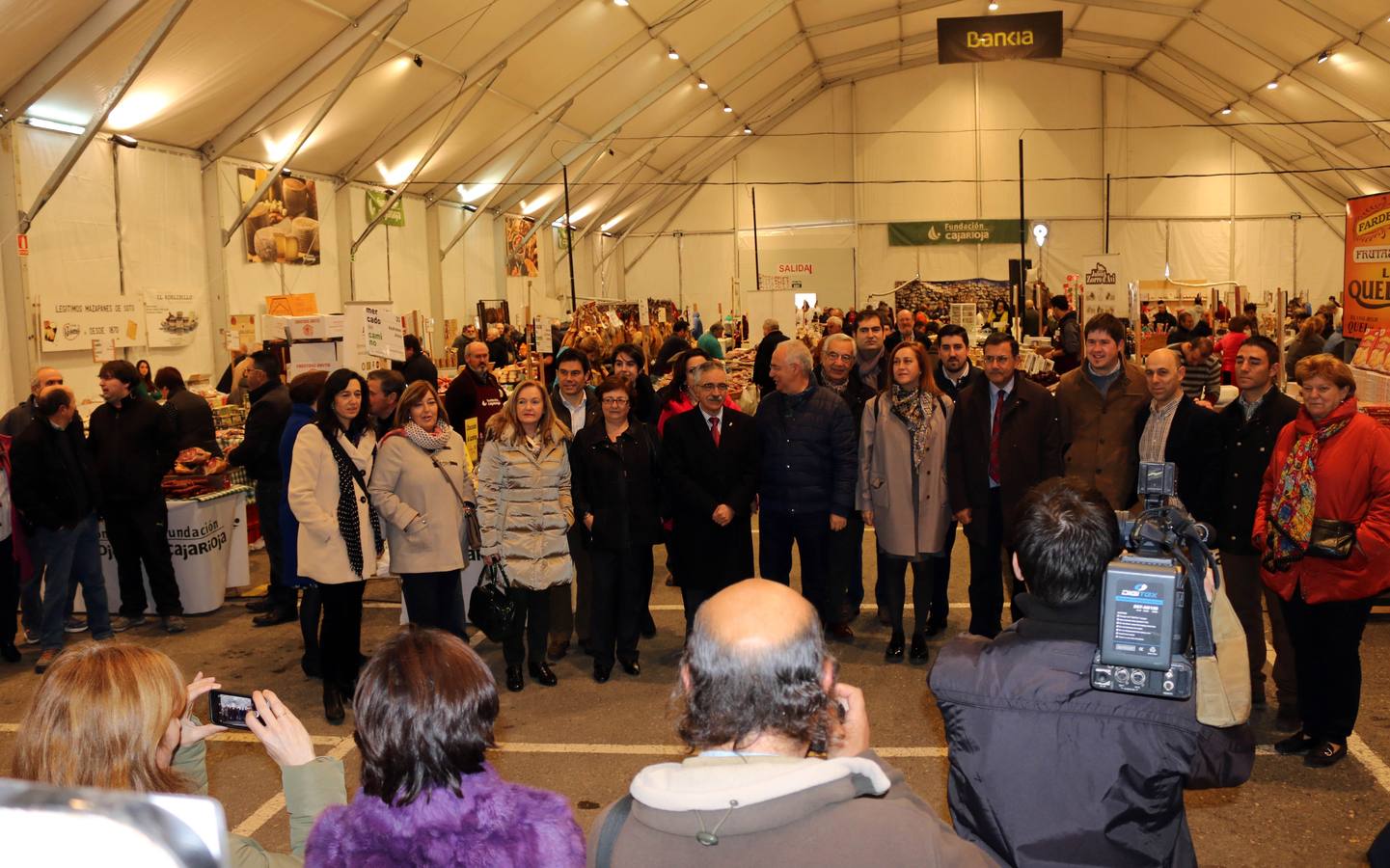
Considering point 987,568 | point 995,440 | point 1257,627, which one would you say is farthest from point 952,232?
point 1257,627

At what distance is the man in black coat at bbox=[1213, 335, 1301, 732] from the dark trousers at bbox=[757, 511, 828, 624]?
1.94m

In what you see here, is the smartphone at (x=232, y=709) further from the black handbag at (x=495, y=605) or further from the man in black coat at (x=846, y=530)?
the man in black coat at (x=846, y=530)

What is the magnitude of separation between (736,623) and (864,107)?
100 feet

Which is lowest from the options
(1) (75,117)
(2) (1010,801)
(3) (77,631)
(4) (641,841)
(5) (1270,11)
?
(3) (77,631)

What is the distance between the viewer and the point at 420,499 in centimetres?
540

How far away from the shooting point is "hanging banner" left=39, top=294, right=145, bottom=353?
11516 millimetres

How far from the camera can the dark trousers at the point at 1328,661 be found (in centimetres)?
421

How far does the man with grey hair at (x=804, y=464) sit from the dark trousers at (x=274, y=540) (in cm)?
307

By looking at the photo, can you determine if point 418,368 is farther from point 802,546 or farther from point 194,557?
point 802,546

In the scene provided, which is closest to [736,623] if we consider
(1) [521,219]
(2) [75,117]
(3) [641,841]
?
(3) [641,841]

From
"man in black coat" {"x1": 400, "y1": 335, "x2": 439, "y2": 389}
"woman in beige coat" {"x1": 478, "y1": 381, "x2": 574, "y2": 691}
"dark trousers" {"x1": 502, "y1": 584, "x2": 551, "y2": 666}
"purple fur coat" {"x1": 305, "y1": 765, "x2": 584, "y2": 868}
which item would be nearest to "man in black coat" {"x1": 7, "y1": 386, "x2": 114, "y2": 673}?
"woman in beige coat" {"x1": 478, "y1": 381, "x2": 574, "y2": 691}

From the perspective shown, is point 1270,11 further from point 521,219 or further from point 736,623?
point 736,623

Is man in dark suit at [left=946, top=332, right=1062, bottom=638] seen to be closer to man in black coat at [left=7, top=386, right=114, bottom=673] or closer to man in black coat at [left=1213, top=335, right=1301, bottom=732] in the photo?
man in black coat at [left=1213, top=335, right=1301, bottom=732]

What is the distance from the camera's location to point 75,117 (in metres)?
11.8
